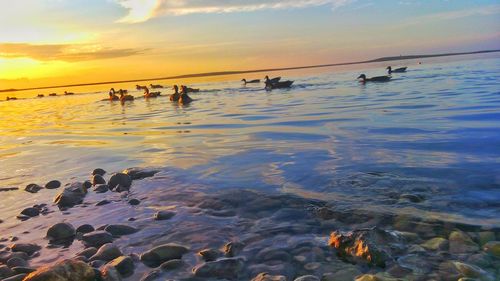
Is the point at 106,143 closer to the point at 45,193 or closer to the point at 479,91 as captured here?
the point at 45,193

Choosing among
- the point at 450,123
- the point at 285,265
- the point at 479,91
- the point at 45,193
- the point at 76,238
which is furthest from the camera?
the point at 479,91

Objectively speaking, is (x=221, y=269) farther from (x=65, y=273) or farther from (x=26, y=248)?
(x=26, y=248)

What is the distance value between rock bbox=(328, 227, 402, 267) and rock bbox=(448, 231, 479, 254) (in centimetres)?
54

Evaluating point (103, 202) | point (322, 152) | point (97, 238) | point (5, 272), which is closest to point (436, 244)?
point (97, 238)

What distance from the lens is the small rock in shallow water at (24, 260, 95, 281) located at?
3980mm

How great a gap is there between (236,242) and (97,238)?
184cm

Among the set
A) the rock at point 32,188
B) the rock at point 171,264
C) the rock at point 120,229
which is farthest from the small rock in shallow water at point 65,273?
the rock at point 32,188

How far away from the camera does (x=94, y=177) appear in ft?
29.2

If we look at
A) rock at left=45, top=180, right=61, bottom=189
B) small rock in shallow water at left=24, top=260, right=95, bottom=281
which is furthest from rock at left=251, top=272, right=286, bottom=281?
rock at left=45, top=180, right=61, bottom=189


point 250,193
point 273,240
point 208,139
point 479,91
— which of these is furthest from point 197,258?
point 479,91

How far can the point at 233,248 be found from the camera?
16.4 ft

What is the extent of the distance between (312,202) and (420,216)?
62.6 inches

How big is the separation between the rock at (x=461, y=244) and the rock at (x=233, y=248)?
7.41ft

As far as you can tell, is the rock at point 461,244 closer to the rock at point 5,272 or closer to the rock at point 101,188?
the rock at point 5,272
